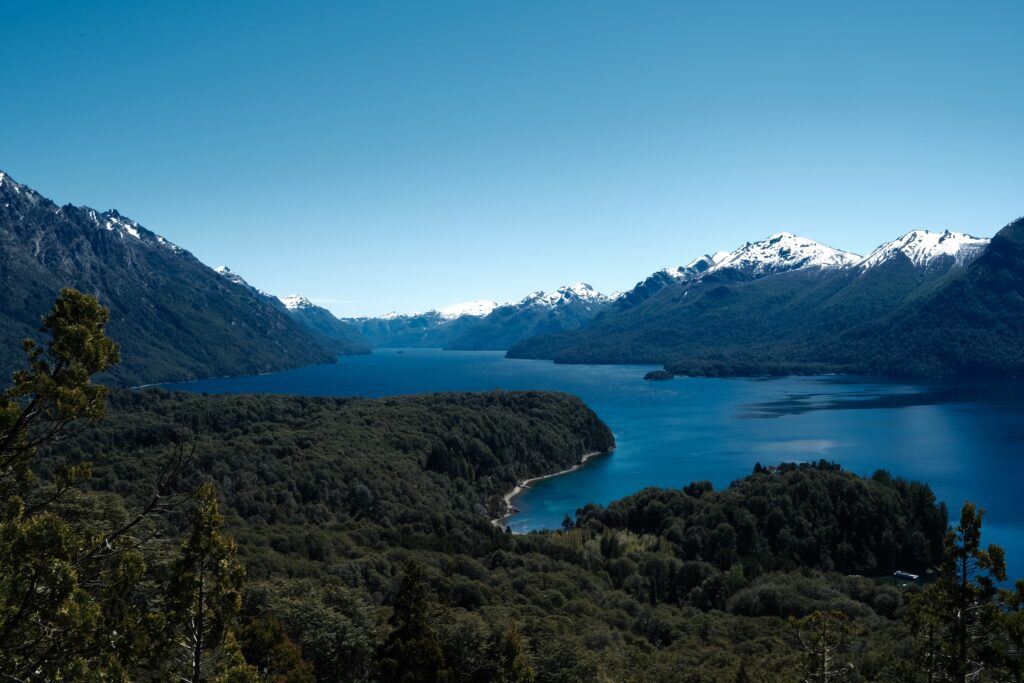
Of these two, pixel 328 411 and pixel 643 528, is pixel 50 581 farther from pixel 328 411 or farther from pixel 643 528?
pixel 328 411

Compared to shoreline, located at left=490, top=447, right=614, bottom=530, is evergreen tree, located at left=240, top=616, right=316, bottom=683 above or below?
above

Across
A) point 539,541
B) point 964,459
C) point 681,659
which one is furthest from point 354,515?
point 964,459

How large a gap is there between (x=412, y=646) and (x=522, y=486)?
85.4 metres

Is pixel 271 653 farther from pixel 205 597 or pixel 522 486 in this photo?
pixel 522 486

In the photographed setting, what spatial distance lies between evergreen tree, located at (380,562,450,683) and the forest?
4.4 inches

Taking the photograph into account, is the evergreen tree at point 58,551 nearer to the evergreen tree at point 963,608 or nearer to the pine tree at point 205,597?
the pine tree at point 205,597

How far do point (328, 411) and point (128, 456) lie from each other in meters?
36.2

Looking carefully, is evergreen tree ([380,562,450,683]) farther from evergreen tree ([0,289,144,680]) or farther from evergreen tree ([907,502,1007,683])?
evergreen tree ([0,289,144,680])

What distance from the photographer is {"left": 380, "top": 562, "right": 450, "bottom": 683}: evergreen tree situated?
3016 centimetres

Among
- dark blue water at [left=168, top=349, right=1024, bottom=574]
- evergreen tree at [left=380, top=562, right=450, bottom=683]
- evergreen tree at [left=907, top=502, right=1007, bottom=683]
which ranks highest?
evergreen tree at [left=907, top=502, right=1007, bottom=683]

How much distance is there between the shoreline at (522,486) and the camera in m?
95.6

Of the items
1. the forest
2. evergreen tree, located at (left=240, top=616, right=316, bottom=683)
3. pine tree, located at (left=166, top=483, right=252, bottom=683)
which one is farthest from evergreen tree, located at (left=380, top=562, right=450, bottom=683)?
pine tree, located at (left=166, top=483, right=252, bottom=683)

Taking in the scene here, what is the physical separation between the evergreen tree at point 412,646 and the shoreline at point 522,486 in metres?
56.9

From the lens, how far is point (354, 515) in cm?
8019
